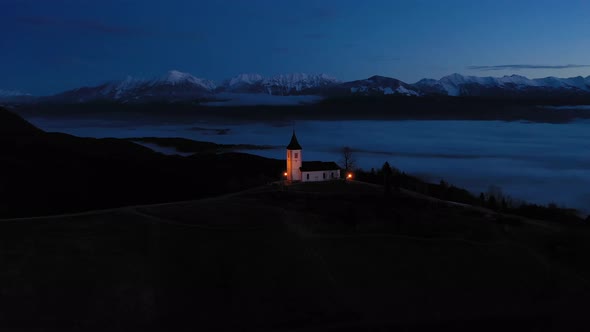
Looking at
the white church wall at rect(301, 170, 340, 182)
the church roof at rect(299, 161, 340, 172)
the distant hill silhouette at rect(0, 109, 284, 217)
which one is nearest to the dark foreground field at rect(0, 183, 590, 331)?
the white church wall at rect(301, 170, 340, 182)

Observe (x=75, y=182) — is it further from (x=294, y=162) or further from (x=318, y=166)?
(x=318, y=166)

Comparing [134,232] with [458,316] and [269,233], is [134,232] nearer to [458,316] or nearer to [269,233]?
[269,233]

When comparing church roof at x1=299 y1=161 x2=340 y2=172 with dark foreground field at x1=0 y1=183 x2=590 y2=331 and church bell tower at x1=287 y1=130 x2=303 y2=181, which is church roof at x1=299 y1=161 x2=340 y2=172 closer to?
church bell tower at x1=287 y1=130 x2=303 y2=181

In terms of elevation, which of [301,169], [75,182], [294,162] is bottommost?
[75,182]

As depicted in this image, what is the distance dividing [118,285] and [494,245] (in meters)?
42.1

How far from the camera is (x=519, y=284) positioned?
54.1 metres

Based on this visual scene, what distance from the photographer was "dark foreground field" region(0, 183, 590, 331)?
43.9 meters

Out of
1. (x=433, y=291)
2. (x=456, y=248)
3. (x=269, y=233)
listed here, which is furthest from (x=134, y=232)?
(x=456, y=248)

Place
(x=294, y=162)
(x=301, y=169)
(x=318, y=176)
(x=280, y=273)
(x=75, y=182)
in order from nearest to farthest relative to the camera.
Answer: (x=280, y=273) < (x=301, y=169) < (x=294, y=162) < (x=318, y=176) < (x=75, y=182)

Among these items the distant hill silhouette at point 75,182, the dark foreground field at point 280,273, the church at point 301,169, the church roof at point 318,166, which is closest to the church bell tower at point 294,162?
the church at point 301,169

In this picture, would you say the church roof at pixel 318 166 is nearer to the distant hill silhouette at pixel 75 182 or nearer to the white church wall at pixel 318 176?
the white church wall at pixel 318 176

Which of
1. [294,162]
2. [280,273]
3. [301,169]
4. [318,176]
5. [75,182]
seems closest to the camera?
[280,273]

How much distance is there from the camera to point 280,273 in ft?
165

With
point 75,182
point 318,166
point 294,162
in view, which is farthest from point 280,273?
point 75,182
